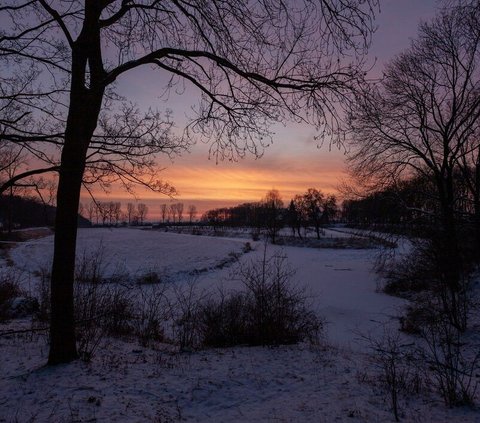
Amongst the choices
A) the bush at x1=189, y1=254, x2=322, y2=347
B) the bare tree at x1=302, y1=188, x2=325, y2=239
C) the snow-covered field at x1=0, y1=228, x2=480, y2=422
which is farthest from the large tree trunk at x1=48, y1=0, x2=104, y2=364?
the bare tree at x1=302, y1=188, x2=325, y2=239

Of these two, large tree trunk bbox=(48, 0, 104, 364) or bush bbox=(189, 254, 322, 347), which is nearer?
large tree trunk bbox=(48, 0, 104, 364)

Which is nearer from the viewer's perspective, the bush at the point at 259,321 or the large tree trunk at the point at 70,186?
the large tree trunk at the point at 70,186

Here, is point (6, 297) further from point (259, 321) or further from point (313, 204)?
point (313, 204)

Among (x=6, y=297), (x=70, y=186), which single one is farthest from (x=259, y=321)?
(x=6, y=297)

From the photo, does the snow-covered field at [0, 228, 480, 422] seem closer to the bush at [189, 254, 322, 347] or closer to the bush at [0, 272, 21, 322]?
the bush at [189, 254, 322, 347]

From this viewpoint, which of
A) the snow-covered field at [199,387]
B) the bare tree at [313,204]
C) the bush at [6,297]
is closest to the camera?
the snow-covered field at [199,387]

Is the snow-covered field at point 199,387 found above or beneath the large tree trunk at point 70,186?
beneath

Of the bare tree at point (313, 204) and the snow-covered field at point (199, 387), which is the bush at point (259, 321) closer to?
the snow-covered field at point (199, 387)

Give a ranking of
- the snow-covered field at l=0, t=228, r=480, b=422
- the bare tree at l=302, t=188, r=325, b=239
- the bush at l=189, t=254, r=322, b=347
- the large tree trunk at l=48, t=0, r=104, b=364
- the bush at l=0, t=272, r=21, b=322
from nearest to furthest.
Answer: the snow-covered field at l=0, t=228, r=480, b=422
the large tree trunk at l=48, t=0, r=104, b=364
the bush at l=189, t=254, r=322, b=347
the bush at l=0, t=272, r=21, b=322
the bare tree at l=302, t=188, r=325, b=239

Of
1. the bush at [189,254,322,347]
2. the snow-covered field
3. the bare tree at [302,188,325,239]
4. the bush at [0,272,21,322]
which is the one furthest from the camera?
the bare tree at [302,188,325,239]

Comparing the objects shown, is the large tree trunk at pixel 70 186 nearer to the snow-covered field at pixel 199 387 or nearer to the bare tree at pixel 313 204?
the snow-covered field at pixel 199 387

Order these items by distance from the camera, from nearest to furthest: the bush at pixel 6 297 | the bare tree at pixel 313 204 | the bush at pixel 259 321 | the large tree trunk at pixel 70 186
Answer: the large tree trunk at pixel 70 186 → the bush at pixel 259 321 → the bush at pixel 6 297 → the bare tree at pixel 313 204

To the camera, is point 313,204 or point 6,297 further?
point 313,204

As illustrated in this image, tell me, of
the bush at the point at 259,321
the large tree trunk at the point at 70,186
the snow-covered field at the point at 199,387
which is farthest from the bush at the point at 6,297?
the large tree trunk at the point at 70,186
